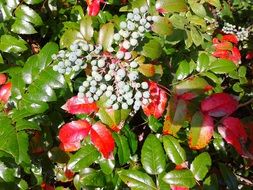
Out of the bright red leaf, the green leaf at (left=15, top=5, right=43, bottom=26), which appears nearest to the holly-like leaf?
the bright red leaf

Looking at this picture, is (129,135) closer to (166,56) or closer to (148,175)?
(148,175)

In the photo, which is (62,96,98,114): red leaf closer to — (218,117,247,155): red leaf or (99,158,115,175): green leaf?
(99,158,115,175): green leaf

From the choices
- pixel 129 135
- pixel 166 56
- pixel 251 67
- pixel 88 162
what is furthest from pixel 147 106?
pixel 251 67

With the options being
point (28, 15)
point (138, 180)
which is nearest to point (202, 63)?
point (138, 180)

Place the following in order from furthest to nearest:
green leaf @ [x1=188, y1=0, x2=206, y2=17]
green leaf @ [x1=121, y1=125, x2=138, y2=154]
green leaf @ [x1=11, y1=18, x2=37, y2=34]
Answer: green leaf @ [x1=188, y1=0, x2=206, y2=17]
green leaf @ [x1=11, y1=18, x2=37, y2=34]
green leaf @ [x1=121, y1=125, x2=138, y2=154]

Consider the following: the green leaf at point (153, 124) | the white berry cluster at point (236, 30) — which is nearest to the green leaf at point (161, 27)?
the green leaf at point (153, 124)

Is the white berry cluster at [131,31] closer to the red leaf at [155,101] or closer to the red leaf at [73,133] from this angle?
the red leaf at [155,101]
